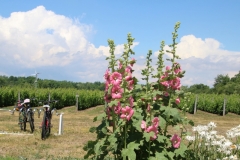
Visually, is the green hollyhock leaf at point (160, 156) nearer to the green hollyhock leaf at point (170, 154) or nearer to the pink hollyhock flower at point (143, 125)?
the green hollyhock leaf at point (170, 154)

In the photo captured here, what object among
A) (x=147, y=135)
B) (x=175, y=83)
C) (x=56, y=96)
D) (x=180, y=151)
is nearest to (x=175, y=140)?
(x=180, y=151)

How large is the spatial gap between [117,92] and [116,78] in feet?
0.50

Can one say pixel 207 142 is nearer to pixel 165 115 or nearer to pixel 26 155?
pixel 165 115

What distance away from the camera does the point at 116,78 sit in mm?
3855

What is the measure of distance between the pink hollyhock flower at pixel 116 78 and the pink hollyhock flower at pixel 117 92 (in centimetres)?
5

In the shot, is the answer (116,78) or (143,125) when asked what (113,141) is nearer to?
(143,125)

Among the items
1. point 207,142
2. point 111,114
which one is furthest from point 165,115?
point 207,142

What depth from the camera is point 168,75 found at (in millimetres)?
4090

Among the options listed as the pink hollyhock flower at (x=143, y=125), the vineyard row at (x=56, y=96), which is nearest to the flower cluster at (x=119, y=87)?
the pink hollyhock flower at (x=143, y=125)

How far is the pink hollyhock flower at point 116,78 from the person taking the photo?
381 centimetres

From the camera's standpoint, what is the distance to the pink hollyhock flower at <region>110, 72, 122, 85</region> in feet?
12.5

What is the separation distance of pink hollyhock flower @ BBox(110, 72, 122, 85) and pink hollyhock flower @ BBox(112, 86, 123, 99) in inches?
2.2

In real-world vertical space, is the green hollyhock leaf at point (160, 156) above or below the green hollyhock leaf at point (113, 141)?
below

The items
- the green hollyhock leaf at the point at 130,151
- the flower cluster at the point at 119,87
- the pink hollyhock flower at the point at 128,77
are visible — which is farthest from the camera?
the pink hollyhock flower at the point at 128,77
